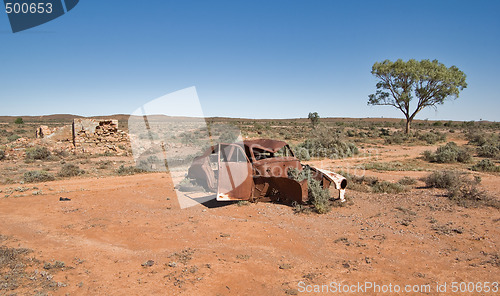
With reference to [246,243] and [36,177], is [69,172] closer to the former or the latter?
[36,177]

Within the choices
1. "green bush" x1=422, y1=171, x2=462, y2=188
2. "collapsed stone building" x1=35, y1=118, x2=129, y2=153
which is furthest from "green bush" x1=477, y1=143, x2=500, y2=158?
"collapsed stone building" x1=35, y1=118, x2=129, y2=153

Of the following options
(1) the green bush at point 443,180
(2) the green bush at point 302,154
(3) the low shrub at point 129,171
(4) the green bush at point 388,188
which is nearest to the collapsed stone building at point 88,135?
(3) the low shrub at point 129,171

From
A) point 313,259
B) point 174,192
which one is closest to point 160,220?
point 174,192

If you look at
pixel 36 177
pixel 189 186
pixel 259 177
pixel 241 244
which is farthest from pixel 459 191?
pixel 36 177

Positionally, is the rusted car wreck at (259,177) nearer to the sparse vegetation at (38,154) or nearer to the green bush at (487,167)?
the green bush at (487,167)

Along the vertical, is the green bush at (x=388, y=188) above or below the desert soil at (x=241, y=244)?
above

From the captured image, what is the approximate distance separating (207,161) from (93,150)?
43.6 feet

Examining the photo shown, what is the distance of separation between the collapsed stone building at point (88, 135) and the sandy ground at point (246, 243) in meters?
11.4

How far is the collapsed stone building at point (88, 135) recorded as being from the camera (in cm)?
1878

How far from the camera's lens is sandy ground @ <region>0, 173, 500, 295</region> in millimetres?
4113

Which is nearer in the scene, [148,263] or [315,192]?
[148,263]

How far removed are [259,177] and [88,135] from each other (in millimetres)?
16156

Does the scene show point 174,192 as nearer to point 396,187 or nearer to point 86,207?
point 86,207

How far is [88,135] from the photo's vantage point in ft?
62.8
